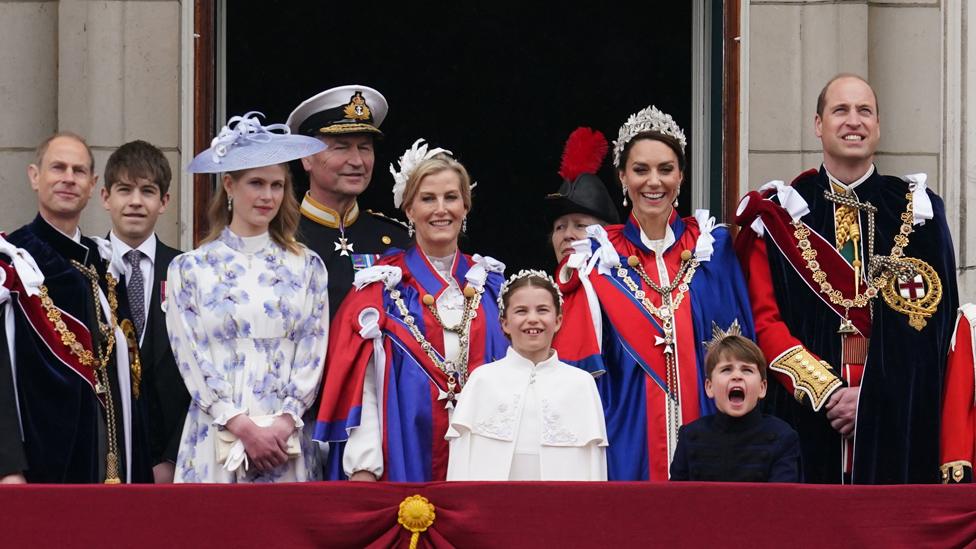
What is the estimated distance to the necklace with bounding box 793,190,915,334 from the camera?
19.7 feet

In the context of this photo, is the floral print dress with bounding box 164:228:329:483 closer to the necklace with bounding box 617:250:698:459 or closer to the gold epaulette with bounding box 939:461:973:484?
the necklace with bounding box 617:250:698:459

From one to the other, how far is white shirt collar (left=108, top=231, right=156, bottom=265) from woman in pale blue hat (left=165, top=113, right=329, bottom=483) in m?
0.49

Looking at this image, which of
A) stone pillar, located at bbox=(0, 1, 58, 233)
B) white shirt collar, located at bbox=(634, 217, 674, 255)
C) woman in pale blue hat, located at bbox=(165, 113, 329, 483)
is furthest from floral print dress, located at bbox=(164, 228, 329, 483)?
stone pillar, located at bbox=(0, 1, 58, 233)

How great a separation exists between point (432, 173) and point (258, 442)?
113 cm

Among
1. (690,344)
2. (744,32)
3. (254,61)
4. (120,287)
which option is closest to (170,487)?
(120,287)

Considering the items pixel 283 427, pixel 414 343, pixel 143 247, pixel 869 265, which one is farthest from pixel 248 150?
pixel 869 265

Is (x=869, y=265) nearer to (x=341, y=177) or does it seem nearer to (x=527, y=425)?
(x=527, y=425)

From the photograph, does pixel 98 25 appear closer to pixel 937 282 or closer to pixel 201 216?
pixel 201 216

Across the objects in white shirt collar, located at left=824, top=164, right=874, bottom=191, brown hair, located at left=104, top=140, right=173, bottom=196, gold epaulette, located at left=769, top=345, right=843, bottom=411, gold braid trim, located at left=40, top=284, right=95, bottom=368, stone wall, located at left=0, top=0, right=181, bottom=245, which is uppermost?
stone wall, located at left=0, top=0, right=181, bottom=245

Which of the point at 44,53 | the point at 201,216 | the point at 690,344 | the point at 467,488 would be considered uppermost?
the point at 44,53

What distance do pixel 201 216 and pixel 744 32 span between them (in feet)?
8.12

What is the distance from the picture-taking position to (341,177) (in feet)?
23.0

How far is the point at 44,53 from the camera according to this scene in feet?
25.4

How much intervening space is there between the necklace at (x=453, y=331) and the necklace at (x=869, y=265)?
3.69 ft
